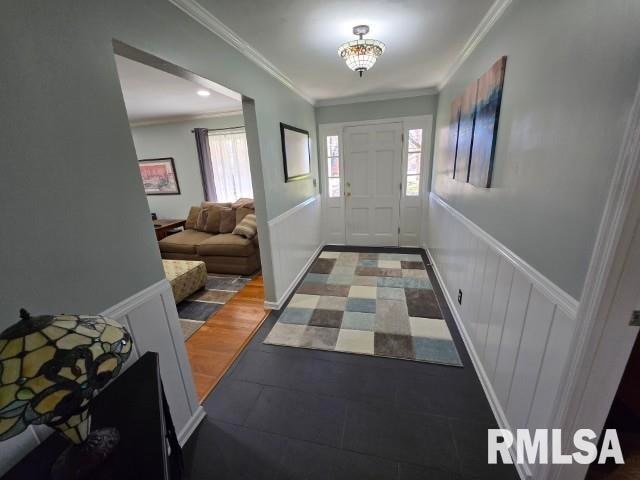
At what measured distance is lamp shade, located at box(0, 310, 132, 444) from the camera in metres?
0.55

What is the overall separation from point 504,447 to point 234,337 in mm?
1959

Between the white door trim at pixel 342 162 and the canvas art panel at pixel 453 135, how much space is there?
1056 millimetres

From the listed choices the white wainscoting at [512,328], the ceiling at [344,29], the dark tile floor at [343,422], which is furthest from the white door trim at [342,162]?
the dark tile floor at [343,422]

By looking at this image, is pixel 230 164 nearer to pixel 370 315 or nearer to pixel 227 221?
pixel 227 221

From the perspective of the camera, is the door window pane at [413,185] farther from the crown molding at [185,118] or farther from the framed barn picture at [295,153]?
the crown molding at [185,118]

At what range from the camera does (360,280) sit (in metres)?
3.27

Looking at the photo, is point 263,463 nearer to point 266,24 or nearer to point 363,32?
point 266,24

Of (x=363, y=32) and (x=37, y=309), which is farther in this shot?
(x=363, y=32)

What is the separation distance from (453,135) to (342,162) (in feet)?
6.13

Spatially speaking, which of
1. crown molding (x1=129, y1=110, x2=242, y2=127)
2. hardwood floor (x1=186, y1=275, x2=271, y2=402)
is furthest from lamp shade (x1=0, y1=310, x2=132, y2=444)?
crown molding (x1=129, y1=110, x2=242, y2=127)

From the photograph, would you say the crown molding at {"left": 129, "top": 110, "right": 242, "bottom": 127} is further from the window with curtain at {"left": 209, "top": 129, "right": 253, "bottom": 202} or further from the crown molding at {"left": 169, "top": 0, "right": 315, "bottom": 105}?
the crown molding at {"left": 169, "top": 0, "right": 315, "bottom": 105}

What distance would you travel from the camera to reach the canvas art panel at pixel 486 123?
157cm

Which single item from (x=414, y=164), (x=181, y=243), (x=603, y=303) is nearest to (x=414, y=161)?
(x=414, y=164)

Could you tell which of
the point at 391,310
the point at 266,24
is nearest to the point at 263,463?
the point at 391,310
